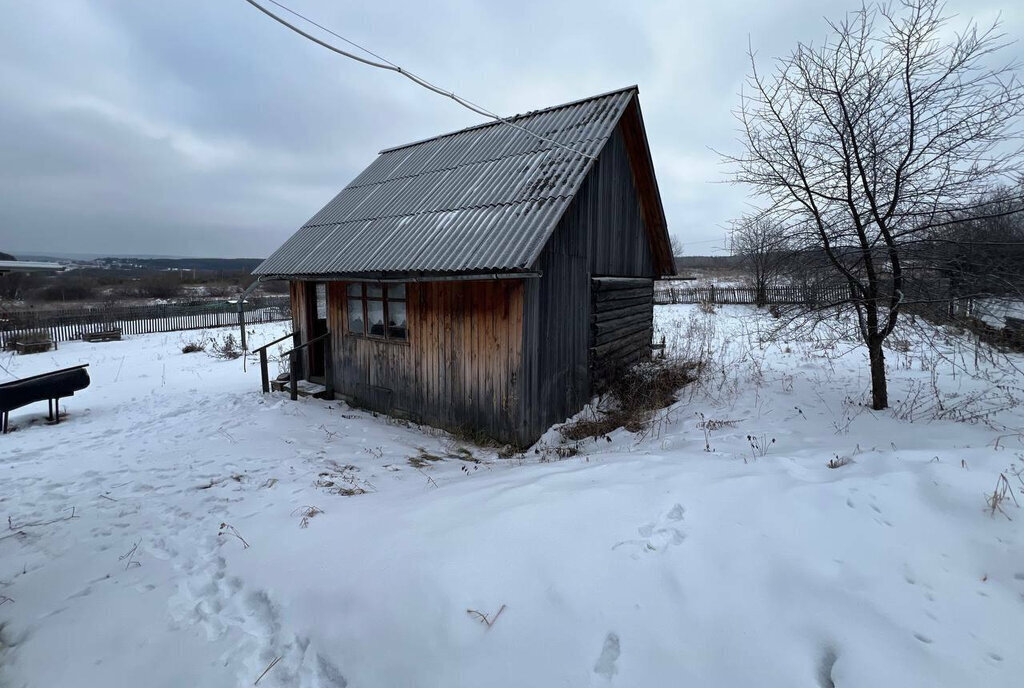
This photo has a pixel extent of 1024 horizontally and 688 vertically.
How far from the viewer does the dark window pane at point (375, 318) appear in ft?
27.5

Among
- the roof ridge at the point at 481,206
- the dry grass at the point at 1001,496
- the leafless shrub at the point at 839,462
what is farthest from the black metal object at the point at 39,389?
the dry grass at the point at 1001,496

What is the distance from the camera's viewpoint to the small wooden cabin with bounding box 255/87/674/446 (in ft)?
21.6

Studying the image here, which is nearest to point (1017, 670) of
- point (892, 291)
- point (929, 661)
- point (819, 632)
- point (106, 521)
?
point (929, 661)

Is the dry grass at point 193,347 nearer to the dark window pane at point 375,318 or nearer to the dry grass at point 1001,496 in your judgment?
the dark window pane at point 375,318

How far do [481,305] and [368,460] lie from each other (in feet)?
9.02

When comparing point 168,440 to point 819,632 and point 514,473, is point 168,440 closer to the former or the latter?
point 514,473

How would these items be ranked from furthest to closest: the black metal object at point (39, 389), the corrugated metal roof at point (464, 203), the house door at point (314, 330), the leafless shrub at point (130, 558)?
the house door at point (314, 330), the black metal object at point (39, 389), the corrugated metal roof at point (464, 203), the leafless shrub at point (130, 558)

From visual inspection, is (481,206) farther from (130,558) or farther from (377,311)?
(130,558)

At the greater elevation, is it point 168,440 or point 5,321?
point 5,321

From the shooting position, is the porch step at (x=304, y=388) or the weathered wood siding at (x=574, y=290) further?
the porch step at (x=304, y=388)

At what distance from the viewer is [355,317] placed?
8836 mm

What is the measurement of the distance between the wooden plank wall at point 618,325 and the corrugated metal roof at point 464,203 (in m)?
2.10

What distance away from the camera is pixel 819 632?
6.51 feet

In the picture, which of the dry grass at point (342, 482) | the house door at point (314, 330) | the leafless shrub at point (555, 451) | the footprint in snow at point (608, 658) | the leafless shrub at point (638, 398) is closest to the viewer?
the footprint in snow at point (608, 658)
